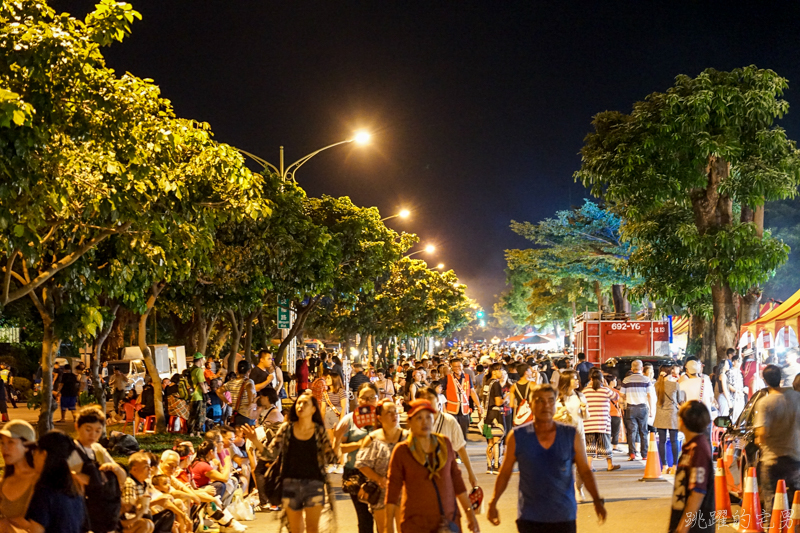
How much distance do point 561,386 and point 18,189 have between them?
21.4 feet

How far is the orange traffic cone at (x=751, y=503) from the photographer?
796 centimetres

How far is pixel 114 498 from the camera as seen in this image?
5.89 m

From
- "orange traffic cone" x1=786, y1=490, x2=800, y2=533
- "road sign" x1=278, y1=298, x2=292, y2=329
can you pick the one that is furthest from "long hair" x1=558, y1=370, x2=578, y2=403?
"road sign" x1=278, y1=298, x2=292, y2=329

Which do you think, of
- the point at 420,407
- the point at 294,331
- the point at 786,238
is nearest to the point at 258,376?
the point at 420,407

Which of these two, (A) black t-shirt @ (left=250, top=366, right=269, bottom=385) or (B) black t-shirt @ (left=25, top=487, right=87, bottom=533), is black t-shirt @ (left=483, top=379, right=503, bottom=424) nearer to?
(A) black t-shirt @ (left=250, top=366, right=269, bottom=385)

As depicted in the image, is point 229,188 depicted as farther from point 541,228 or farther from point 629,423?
point 541,228

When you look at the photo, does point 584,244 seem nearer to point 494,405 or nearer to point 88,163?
point 494,405

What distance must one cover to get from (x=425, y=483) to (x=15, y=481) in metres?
2.52

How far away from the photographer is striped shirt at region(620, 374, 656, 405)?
1380 centimetres

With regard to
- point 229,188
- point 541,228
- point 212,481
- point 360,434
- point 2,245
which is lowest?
point 212,481

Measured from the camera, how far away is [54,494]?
5094 mm

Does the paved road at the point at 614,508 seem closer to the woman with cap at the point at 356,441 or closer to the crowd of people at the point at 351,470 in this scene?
the crowd of people at the point at 351,470

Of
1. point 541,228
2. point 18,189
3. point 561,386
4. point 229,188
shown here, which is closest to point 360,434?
point 561,386

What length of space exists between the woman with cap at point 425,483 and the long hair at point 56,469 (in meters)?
2.03
